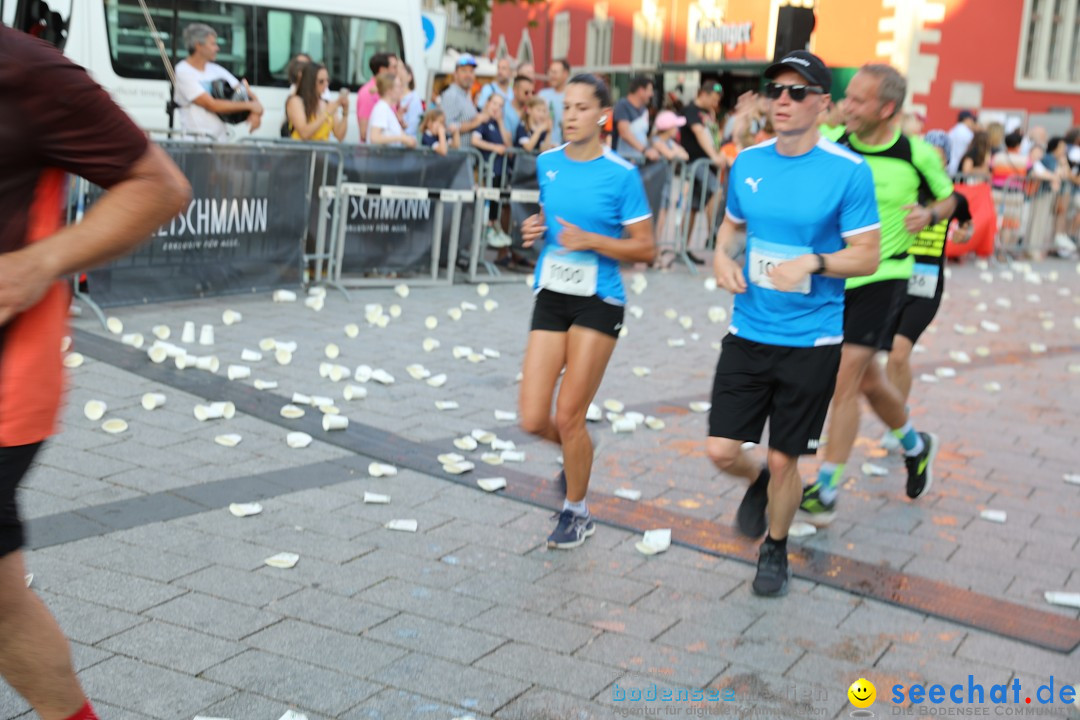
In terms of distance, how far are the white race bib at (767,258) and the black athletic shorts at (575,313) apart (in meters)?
0.62

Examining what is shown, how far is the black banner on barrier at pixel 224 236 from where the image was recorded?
9141mm

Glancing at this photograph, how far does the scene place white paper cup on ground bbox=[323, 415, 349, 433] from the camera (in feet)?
21.1

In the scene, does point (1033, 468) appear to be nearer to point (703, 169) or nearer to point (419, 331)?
point (419, 331)

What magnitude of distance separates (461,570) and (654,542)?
852mm

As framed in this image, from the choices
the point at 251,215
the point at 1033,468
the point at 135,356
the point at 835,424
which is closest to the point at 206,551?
the point at 835,424

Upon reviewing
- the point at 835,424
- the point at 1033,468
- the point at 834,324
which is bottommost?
the point at 1033,468

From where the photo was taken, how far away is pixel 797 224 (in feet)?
14.7

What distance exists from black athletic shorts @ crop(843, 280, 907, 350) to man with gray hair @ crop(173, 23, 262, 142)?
6.56m

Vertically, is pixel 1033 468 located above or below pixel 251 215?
below

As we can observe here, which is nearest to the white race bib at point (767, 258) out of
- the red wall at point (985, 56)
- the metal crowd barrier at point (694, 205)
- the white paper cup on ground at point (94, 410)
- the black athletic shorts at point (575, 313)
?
the black athletic shorts at point (575, 313)

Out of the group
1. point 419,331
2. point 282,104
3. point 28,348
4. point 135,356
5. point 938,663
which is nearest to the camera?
point 28,348

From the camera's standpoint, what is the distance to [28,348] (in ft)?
7.68

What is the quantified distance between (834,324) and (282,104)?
10.1 metres

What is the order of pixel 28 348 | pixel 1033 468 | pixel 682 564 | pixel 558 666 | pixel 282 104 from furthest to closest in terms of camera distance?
pixel 282 104, pixel 1033 468, pixel 682 564, pixel 558 666, pixel 28 348
